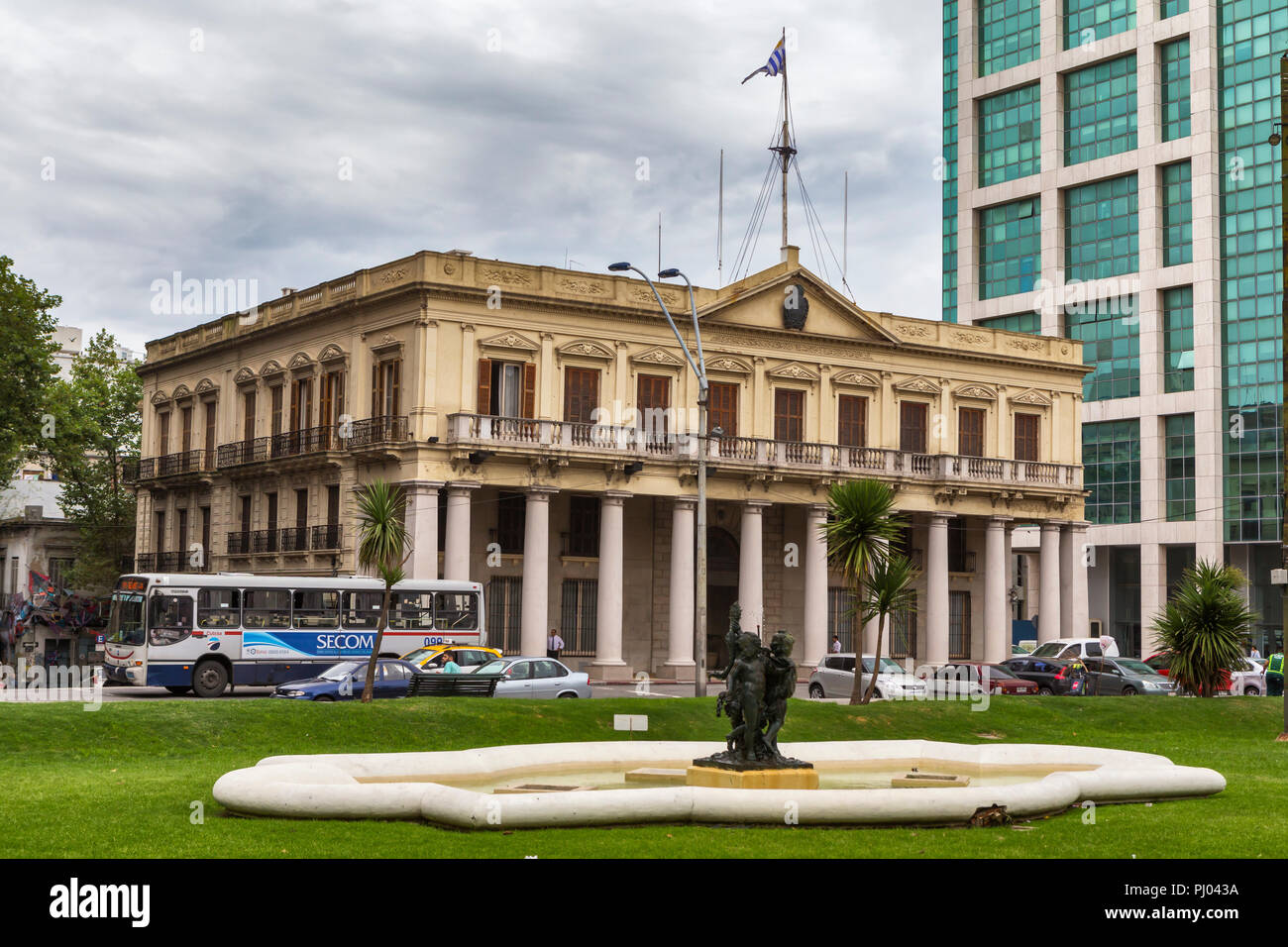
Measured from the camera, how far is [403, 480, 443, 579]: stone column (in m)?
43.9

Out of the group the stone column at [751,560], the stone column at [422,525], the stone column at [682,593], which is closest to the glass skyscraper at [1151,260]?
the stone column at [751,560]

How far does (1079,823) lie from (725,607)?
3967 centimetres

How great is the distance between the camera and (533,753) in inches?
695

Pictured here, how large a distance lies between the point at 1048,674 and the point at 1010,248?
4626cm

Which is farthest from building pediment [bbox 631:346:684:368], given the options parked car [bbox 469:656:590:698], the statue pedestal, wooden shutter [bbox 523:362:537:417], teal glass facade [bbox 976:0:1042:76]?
teal glass facade [bbox 976:0:1042:76]

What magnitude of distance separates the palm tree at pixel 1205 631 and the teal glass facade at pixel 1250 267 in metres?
41.2

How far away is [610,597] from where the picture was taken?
46656 millimetres

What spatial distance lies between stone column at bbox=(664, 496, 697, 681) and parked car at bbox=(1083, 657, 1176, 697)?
1200 cm

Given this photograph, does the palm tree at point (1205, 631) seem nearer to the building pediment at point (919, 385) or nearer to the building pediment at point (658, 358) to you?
the building pediment at point (658, 358)

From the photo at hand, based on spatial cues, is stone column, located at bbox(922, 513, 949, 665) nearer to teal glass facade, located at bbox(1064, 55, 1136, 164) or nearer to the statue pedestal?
teal glass facade, located at bbox(1064, 55, 1136, 164)

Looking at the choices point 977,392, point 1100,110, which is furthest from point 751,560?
point 1100,110
